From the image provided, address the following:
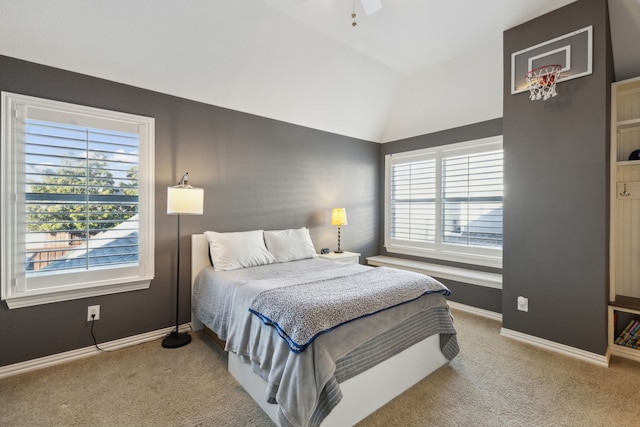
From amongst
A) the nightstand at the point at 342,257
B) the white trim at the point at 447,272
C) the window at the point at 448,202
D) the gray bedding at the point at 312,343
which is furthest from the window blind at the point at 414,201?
the gray bedding at the point at 312,343

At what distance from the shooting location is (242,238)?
3.09 metres

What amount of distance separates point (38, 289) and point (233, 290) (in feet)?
5.07

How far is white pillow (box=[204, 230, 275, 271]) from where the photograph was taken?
2.87 metres

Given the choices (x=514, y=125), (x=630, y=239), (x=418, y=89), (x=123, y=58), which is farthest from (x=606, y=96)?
(x=123, y=58)

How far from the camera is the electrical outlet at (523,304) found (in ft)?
9.09

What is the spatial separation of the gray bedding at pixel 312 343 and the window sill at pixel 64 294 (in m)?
0.57

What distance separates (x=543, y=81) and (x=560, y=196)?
1.04 metres

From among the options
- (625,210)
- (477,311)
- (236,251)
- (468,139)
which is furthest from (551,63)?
(236,251)

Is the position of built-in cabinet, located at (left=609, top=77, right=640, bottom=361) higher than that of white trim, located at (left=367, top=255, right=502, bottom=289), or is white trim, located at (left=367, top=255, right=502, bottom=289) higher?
built-in cabinet, located at (left=609, top=77, right=640, bottom=361)

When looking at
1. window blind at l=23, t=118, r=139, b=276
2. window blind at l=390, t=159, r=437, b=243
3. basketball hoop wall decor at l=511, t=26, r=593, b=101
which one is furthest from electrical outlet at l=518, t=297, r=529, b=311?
window blind at l=23, t=118, r=139, b=276

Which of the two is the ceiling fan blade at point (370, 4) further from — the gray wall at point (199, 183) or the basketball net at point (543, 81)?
the gray wall at point (199, 183)

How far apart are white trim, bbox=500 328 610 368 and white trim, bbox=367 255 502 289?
1.78 feet

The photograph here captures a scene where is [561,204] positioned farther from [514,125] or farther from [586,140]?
[514,125]

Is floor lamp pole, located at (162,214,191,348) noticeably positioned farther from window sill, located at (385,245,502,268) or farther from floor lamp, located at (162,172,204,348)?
window sill, located at (385,245,502,268)
